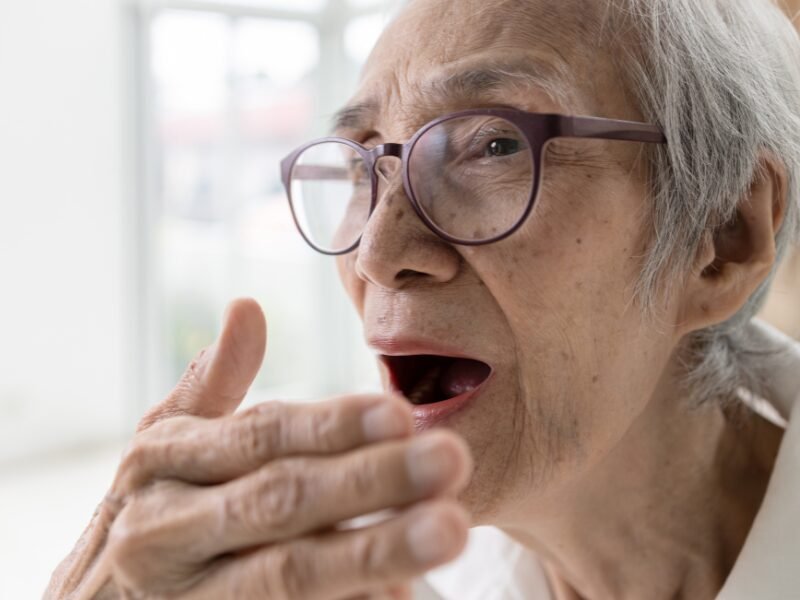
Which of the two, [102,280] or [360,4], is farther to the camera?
[360,4]

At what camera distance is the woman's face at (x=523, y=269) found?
3.20 ft

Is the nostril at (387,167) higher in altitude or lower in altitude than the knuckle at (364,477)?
higher

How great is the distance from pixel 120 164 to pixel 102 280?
689 millimetres

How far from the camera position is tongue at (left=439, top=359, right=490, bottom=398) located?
1.09 meters

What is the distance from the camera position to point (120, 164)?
4.62m

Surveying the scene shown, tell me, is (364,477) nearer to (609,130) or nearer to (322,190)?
(609,130)

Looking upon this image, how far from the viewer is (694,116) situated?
1009mm

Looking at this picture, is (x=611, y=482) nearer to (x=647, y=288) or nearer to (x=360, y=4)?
(x=647, y=288)

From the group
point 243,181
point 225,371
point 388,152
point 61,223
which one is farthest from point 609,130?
point 243,181

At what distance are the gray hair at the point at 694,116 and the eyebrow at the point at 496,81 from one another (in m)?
0.10

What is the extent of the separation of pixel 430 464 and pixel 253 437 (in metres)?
0.16

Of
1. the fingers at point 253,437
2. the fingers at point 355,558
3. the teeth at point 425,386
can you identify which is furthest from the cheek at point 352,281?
the fingers at point 355,558

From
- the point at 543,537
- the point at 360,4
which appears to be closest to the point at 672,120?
the point at 543,537

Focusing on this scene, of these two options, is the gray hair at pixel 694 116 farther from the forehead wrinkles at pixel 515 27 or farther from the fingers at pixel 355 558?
the fingers at pixel 355 558
